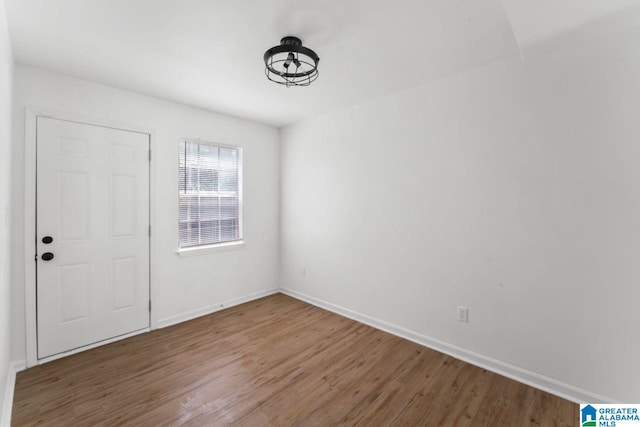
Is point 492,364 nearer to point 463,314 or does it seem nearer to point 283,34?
point 463,314

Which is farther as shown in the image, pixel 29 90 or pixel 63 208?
pixel 63 208

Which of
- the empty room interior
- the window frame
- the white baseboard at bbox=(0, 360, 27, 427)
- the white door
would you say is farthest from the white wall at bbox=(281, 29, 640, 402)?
the white baseboard at bbox=(0, 360, 27, 427)

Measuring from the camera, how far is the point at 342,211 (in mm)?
3580

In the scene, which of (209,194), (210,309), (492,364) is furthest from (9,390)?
(492,364)

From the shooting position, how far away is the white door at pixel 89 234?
8.23 feet

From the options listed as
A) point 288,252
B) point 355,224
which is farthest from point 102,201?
point 355,224

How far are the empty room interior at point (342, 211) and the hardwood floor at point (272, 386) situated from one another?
Answer: 2 cm

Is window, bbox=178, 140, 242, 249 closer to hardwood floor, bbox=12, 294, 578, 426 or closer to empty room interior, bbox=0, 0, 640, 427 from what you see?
empty room interior, bbox=0, 0, 640, 427

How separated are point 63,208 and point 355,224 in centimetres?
291

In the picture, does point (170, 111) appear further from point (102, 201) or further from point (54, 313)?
point (54, 313)

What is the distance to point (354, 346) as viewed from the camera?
2.82m

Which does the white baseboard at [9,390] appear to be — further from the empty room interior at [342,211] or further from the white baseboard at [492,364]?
the white baseboard at [492,364]

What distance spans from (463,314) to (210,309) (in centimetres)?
294

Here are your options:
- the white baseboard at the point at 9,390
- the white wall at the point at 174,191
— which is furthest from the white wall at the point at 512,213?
the white baseboard at the point at 9,390
